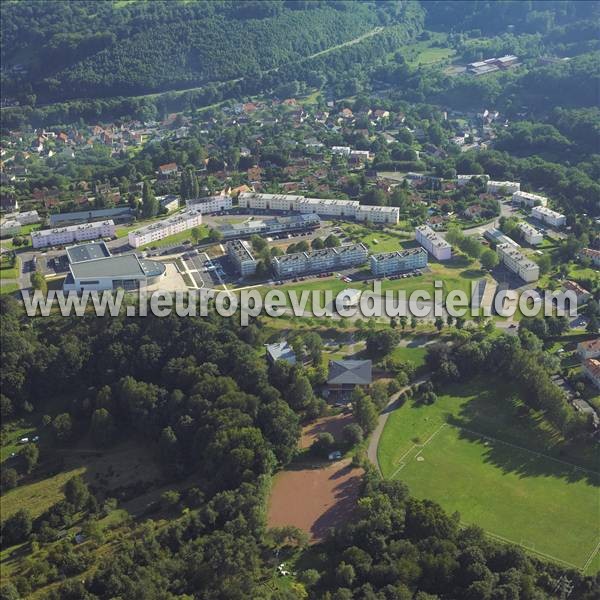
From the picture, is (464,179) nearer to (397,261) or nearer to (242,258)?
(397,261)

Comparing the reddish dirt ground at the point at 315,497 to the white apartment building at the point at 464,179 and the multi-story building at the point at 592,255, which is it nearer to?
the multi-story building at the point at 592,255

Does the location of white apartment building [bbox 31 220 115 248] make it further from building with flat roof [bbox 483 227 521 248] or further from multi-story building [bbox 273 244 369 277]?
building with flat roof [bbox 483 227 521 248]

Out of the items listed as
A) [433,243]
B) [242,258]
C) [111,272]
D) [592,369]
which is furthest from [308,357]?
[111,272]

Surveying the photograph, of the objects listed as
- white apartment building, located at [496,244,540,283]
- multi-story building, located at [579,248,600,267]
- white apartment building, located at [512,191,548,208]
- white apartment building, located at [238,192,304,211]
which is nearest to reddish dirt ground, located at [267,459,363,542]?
white apartment building, located at [496,244,540,283]

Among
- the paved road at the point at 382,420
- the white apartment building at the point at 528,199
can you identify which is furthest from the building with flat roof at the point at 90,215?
the white apartment building at the point at 528,199

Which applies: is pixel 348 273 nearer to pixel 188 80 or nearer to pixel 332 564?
pixel 332 564
